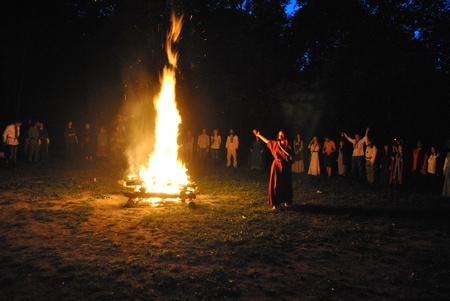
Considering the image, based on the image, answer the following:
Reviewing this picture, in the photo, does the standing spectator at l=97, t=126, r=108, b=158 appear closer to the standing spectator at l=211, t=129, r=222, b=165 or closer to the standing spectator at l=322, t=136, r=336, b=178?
the standing spectator at l=211, t=129, r=222, b=165

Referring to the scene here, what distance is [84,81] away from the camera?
29.1 meters

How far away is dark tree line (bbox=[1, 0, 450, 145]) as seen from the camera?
1948 centimetres

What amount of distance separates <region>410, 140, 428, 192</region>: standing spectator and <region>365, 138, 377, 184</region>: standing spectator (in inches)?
55.1

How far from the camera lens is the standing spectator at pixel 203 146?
910 inches

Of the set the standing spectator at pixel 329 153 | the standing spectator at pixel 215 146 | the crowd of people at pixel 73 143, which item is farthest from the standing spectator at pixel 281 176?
the crowd of people at pixel 73 143

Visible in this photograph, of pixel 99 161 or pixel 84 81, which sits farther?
pixel 84 81

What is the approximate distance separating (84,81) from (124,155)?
8768 mm

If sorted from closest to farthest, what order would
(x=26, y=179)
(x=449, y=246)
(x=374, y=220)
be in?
1. (x=449, y=246)
2. (x=374, y=220)
3. (x=26, y=179)

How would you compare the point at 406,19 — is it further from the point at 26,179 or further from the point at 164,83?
the point at 26,179

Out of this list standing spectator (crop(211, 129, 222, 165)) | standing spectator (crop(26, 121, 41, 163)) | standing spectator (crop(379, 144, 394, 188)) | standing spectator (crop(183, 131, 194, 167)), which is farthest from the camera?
standing spectator (crop(183, 131, 194, 167))

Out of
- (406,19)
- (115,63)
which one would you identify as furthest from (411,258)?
(115,63)

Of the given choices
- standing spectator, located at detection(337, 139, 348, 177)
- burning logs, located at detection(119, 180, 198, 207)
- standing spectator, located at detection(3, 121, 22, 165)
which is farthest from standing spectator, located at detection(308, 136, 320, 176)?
standing spectator, located at detection(3, 121, 22, 165)

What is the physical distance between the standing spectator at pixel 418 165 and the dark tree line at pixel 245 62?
16.4ft

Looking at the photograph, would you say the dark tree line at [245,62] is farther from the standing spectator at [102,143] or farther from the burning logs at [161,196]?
the burning logs at [161,196]
